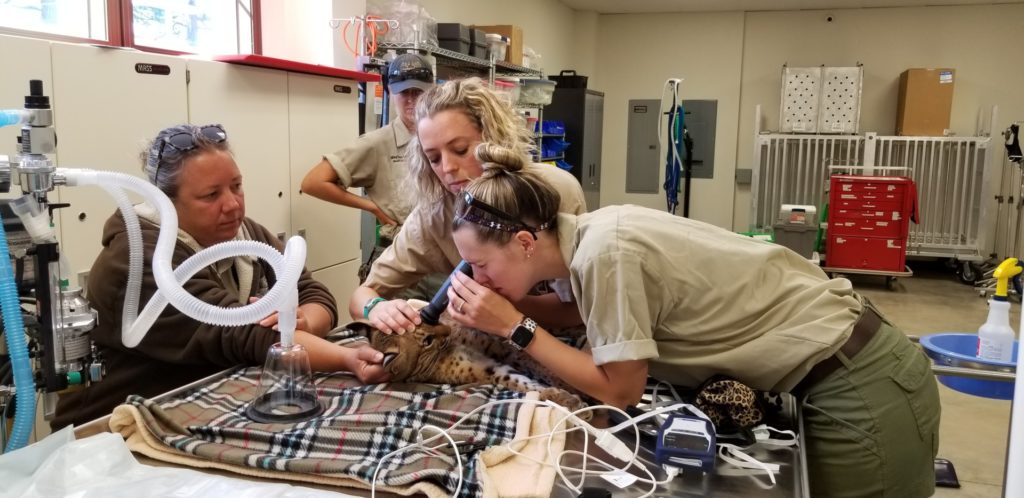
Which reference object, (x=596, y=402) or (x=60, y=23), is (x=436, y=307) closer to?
(x=596, y=402)

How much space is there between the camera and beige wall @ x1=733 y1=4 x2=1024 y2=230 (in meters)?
7.34

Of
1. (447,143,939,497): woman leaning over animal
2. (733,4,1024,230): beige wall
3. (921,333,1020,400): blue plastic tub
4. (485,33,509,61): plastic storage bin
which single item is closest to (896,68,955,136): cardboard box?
(733,4,1024,230): beige wall

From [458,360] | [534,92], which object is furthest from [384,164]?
[534,92]

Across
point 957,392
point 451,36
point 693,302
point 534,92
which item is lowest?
point 957,392

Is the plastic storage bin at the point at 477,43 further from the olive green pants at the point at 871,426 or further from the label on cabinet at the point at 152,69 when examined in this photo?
the olive green pants at the point at 871,426

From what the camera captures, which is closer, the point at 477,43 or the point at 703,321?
the point at 703,321

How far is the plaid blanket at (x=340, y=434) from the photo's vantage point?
1.04 m

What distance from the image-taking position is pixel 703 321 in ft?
4.39

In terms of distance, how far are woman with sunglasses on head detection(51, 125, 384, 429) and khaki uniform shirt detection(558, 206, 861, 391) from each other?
0.46 metres

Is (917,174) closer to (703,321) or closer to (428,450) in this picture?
(703,321)

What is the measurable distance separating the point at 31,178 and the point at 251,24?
293 centimetres

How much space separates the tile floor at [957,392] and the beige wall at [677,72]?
77.8 inches

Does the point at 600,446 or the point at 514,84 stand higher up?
the point at 514,84

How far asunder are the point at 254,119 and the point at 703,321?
6.73ft
